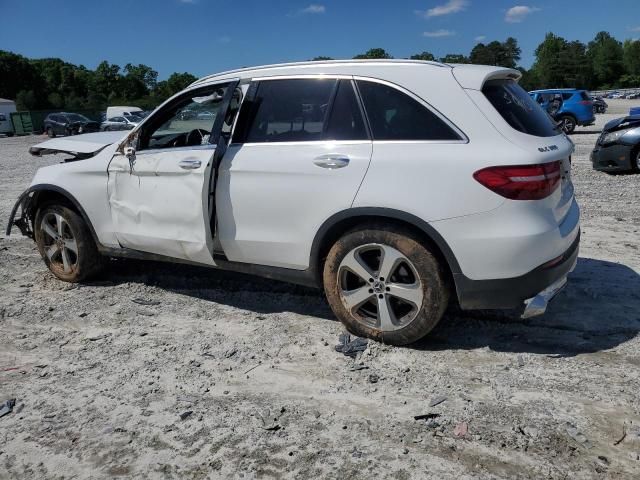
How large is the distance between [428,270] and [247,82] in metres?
2.00

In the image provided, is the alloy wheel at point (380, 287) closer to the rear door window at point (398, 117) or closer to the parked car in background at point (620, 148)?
the rear door window at point (398, 117)

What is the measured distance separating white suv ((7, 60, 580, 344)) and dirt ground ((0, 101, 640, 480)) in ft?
1.45

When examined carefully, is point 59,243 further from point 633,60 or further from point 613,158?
point 633,60

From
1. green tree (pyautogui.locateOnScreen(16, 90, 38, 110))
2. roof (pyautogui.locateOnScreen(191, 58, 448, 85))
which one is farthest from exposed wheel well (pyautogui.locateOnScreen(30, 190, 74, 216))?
green tree (pyautogui.locateOnScreen(16, 90, 38, 110))

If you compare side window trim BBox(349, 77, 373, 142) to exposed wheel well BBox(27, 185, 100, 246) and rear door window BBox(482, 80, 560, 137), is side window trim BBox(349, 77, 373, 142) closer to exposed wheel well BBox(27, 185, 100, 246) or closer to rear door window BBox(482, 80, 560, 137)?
rear door window BBox(482, 80, 560, 137)

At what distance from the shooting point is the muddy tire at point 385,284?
3541 mm

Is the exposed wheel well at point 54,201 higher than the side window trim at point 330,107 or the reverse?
the reverse

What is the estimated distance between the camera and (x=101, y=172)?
4859 mm

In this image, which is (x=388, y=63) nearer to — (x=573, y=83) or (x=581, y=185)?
(x=581, y=185)

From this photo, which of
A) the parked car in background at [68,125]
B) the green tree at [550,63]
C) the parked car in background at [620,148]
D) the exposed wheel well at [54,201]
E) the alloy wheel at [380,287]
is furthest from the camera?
the green tree at [550,63]

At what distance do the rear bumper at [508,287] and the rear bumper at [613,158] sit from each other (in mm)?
8395

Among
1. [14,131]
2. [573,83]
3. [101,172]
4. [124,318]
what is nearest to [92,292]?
[124,318]

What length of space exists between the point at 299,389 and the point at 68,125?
3968 centimetres

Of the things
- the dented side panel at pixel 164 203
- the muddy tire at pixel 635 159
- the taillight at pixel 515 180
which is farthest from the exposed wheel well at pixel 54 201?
the muddy tire at pixel 635 159
